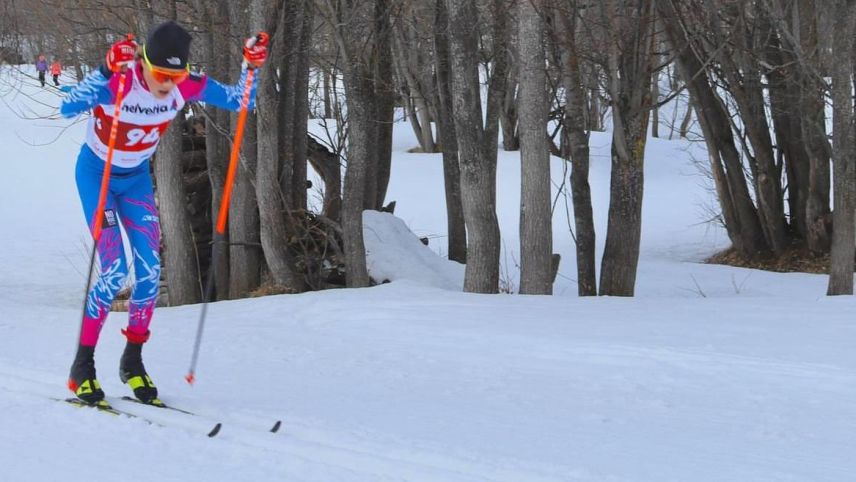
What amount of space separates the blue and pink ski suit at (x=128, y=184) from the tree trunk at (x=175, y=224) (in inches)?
254

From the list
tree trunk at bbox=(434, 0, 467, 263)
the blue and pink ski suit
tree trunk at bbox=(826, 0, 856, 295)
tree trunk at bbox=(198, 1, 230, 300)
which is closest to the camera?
the blue and pink ski suit

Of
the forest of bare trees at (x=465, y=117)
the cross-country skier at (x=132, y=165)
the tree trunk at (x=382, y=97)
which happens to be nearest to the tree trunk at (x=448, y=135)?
the forest of bare trees at (x=465, y=117)

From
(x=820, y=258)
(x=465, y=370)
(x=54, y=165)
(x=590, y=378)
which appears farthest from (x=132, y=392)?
(x=54, y=165)

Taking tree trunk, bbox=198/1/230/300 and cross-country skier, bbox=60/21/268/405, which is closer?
cross-country skier, bbox=60/21/268/405

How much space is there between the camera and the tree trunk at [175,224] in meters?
12.1

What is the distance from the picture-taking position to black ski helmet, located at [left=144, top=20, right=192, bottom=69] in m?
5.06

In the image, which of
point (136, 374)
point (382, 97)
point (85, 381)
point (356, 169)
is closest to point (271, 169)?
point (356, 169)

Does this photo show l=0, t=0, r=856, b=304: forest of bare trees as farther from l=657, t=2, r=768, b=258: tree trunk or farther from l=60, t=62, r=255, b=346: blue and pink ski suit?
l=60, t=62, r=255, b=346: blue and pink ski suit

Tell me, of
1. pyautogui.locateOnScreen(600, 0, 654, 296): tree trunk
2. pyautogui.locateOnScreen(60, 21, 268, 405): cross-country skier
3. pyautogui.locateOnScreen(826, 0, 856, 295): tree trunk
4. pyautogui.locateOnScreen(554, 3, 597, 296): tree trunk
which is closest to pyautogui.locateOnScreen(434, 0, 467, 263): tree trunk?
pyautogui.locateOnScreen(554, 3, 597, 296): tree trunk

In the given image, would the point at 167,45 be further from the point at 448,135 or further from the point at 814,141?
the point at 814,141

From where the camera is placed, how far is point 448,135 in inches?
554

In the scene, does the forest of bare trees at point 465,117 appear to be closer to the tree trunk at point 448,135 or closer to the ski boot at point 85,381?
the tree trunk at point 448,135

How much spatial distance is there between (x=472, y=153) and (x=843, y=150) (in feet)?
13.7

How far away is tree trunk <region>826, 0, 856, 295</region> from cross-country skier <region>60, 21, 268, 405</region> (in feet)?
23.7
